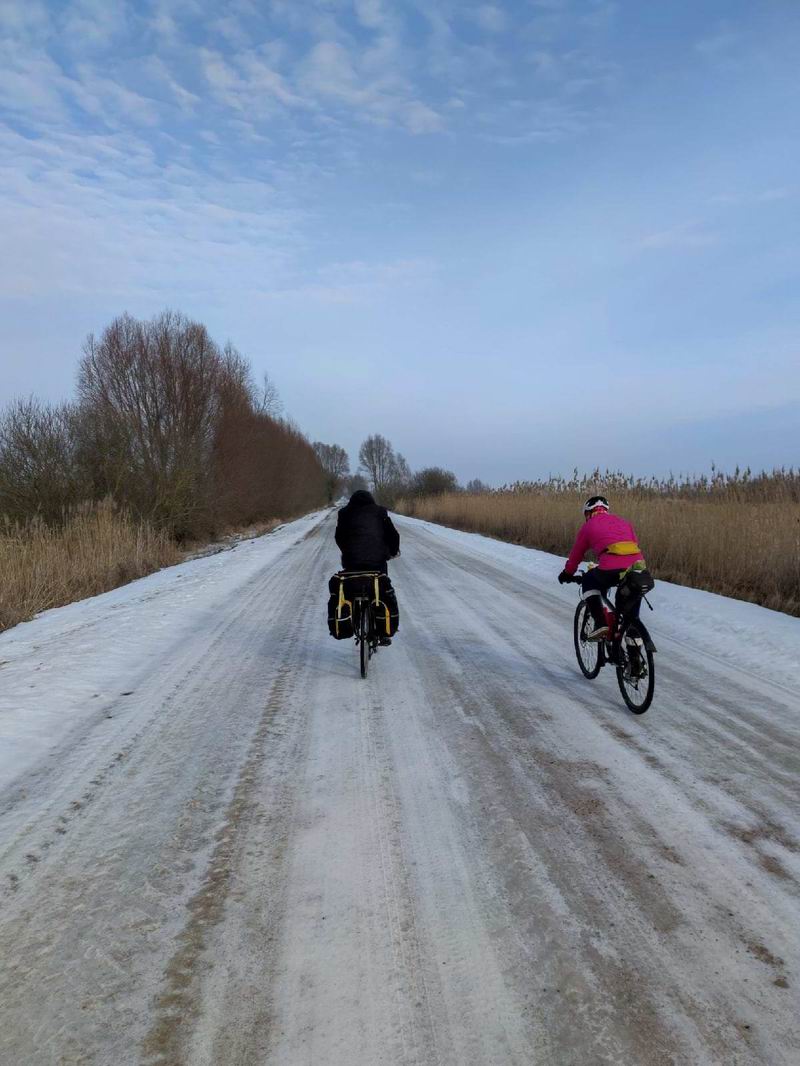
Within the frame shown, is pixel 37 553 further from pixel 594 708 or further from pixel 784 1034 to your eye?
pixel 784 1034

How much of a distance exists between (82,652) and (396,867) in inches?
186

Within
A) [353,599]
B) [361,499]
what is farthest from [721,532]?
[353,599]

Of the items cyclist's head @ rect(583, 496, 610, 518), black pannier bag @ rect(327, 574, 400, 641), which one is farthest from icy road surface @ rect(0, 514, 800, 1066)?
cyclist's head @ rect(583, 496, 610, 518)

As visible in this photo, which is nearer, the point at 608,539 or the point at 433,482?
the point at 608,539

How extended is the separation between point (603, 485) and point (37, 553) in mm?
13547

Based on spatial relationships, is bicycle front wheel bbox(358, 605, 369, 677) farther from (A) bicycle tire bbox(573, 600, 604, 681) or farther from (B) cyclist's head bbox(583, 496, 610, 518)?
(B) cyclist's head bbox(583, 496, 610, 518)

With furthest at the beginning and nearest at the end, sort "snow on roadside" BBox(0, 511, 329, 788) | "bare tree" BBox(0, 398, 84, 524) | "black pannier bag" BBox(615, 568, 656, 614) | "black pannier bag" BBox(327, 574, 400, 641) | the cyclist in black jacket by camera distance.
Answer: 1. "bare tree" BBox(0, 398, 84, 524)
2. the cyclist in black jacket
3. "black pannier bag" BBox(327, 574, 400, 641)
4. "black pannier bag" BBox(615, 568, 656, 614)
5. "snow on roadside" BBox(0, 511, 329, 788)

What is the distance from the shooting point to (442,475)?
4828 cm

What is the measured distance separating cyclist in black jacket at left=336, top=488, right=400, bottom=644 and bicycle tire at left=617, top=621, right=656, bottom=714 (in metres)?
2.03

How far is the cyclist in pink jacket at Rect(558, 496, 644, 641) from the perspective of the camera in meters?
4.92

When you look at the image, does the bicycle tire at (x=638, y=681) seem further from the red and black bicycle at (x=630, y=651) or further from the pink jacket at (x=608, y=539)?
the pink jacket at (x=608, y=539)

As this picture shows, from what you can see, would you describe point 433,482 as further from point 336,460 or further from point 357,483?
point 336,460

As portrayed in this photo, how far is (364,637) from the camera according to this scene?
534 centimetres

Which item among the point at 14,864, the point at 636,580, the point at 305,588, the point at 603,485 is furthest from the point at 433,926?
the point at 603,485
